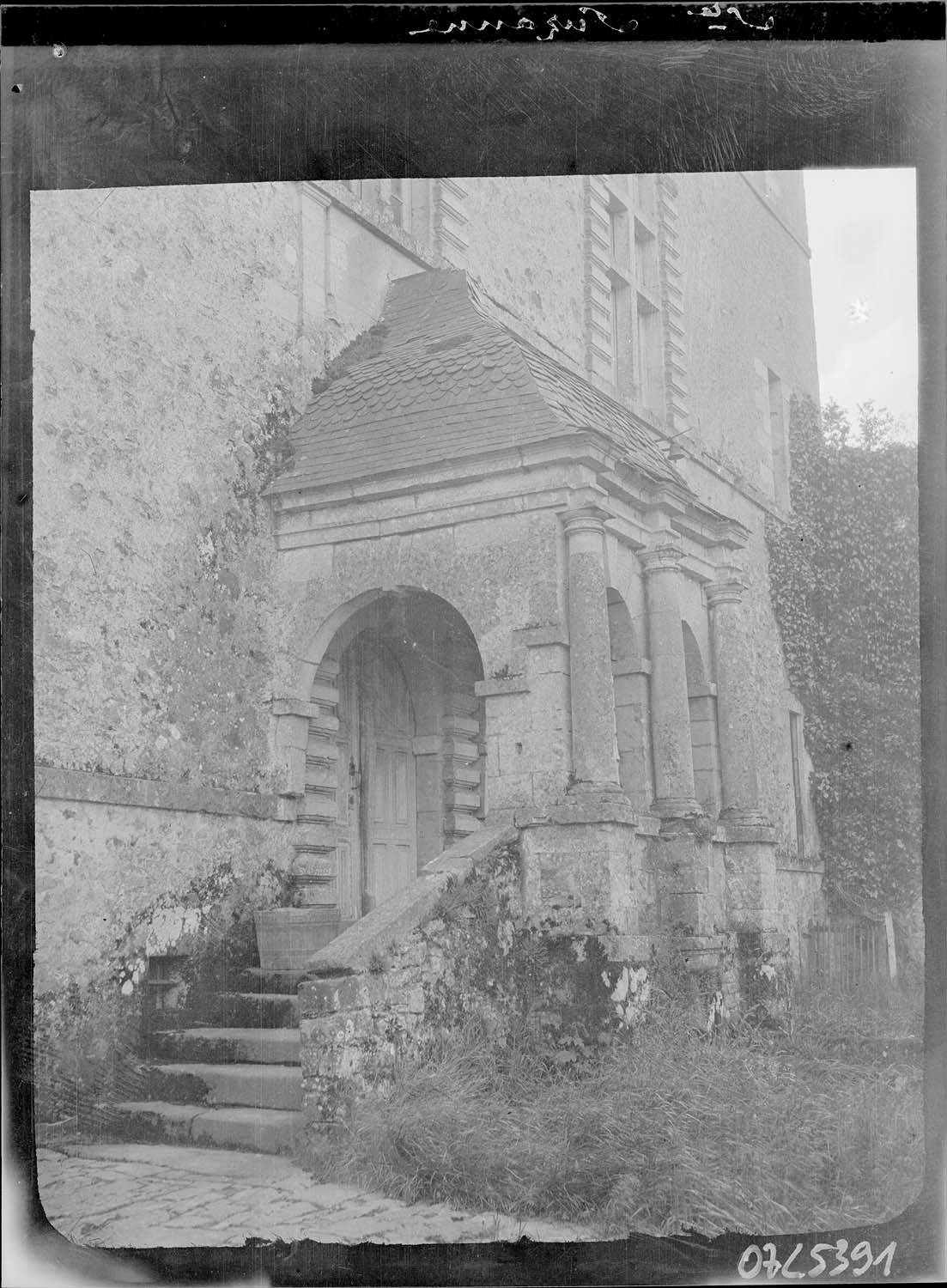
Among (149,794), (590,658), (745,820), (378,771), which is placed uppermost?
(590,658)

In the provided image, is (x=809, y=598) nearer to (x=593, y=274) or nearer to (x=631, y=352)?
(x=631, y=352)

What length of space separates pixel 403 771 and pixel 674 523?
9.43 feet

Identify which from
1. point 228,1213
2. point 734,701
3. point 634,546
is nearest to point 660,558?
point 634,546

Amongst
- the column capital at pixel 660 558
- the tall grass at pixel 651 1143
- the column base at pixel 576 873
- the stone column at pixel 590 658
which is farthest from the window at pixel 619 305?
the tall grass at pixel 651 1143

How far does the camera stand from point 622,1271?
16.7 ft

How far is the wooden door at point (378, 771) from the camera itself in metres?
9.16

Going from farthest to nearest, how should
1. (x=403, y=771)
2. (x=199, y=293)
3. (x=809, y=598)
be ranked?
1. (x=403, y=771)
2. (x=809, y=598)
3. (x=199, y=293)

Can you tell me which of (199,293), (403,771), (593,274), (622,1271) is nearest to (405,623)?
(403,771)

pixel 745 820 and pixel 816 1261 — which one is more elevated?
pixel 745 820

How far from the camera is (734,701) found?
9.17m

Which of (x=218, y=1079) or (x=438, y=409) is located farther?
(x=438, y=409)

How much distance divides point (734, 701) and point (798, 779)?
3.48 feet

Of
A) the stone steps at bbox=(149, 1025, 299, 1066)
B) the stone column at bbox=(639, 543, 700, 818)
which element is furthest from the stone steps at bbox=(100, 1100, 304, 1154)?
the stone column at bbox=(639, 543, 700, 818)

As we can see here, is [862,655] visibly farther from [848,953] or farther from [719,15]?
[719,15]
